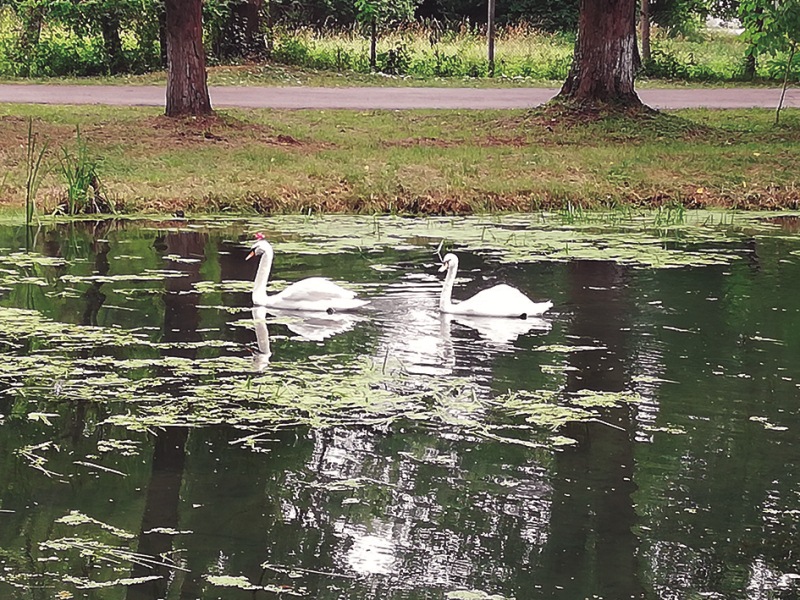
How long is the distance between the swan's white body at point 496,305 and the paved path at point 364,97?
13308 millimetres

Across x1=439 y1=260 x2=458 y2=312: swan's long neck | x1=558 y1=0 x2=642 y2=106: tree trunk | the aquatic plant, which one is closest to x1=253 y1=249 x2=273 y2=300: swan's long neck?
x1=439 y1=260 x2=458 y2=312: swan's long neck

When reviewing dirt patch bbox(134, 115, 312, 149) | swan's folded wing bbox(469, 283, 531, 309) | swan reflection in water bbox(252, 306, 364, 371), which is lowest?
swan reflection in water bbox(252, 306, 364, 371)

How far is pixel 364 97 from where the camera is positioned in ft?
78.1

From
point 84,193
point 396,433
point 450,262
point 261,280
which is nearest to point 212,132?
point 84,193

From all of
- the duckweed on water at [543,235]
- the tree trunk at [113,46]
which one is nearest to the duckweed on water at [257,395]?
the duckweed on water at [543,235]

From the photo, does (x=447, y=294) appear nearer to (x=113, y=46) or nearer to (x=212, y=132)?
(x=212, y=132)

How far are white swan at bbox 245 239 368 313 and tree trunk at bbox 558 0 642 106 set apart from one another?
11285 millimetres

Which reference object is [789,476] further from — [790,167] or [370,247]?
[790,167]

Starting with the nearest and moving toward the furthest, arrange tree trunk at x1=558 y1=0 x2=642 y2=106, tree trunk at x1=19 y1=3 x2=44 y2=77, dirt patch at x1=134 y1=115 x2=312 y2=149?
dirt patch at x1=134 y1=115 x2=312 y2=149
tree trunk at x1=558 y1=0 x2=642 y2=106
tree trunk at x1=19 y1=3 x2=44 y2=77

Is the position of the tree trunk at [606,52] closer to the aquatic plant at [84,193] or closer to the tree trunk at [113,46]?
the aquatic plant at [84,193]

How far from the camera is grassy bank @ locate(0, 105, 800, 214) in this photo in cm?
1336

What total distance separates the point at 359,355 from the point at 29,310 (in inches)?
85.5

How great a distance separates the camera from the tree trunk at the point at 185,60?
1761 centimetres

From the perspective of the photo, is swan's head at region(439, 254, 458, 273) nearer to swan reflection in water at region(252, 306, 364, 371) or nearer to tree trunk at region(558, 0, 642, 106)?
swan reflection in water at region(252, 306, 364, 371)
